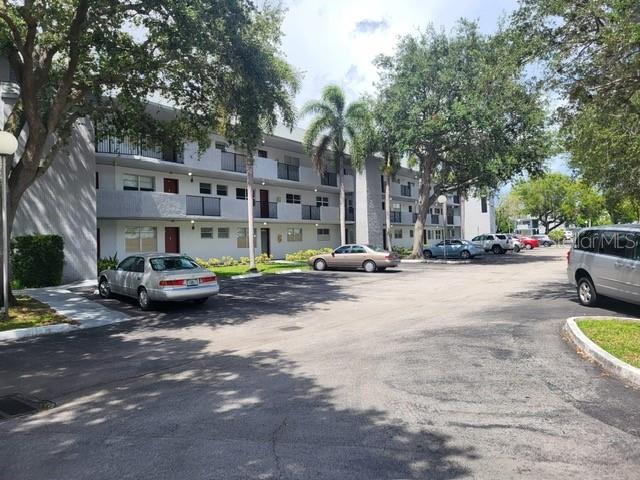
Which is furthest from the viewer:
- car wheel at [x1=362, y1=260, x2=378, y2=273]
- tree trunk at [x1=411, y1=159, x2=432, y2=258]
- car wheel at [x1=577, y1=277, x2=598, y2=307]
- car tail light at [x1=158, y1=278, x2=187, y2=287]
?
tree trunk at [x1=411, y1=159, x2=432, y2=258]

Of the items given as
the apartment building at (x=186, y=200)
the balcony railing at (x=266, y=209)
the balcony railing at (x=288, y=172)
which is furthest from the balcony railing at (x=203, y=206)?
the balcony railing at (x=288, y=172)

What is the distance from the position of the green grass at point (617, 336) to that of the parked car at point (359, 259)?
14.6 meters

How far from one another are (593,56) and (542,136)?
2123 cm

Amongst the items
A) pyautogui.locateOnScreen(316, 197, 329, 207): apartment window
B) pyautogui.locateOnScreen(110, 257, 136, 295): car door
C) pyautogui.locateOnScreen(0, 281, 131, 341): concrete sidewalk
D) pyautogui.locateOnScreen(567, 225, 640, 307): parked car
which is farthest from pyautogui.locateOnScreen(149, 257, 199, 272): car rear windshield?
pyautogui.locateOnScreen(316, 197, 329, 207): apartment window

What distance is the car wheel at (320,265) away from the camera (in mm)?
25312

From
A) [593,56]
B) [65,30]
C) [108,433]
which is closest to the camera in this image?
[108,433]

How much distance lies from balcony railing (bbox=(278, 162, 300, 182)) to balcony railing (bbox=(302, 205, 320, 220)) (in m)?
2.23

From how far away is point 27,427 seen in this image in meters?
4.91

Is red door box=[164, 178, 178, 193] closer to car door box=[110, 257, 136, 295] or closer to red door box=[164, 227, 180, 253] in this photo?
red door box=[164, 227, 180, 253]

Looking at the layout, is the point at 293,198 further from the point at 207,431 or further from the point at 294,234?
the point at 207,431

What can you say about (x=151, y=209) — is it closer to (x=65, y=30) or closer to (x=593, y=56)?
(x=65, y=30)

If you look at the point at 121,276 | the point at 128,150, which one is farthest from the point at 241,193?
the point at 121,276

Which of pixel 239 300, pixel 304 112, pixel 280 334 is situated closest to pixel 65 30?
pixel 239 300

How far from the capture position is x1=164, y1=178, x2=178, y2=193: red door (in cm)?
2586
